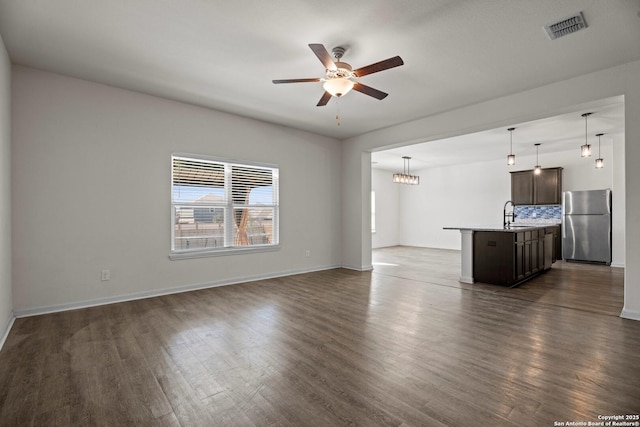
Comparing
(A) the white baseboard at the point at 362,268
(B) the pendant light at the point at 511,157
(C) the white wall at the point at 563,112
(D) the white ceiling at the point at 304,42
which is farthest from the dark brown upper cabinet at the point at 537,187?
(D) the white ceiling at the point at 304,42

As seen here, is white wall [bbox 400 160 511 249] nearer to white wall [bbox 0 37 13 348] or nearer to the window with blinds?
the window with blinds

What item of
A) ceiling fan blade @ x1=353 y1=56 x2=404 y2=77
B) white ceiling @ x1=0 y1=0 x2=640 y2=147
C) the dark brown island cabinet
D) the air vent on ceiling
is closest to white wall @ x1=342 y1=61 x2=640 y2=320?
white ceiling @ x1=0 y1=0 x2=640 y2=147

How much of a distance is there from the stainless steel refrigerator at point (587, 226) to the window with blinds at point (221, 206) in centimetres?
695

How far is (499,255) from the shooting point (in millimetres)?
4883

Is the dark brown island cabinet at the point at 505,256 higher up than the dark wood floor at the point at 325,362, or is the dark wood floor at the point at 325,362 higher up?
the dark brown island cabinet at the point at 505,256

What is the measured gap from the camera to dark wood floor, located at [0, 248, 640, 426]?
5.88 feet

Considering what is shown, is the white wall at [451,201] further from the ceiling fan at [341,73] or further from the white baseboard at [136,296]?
the ceiling fan at [341,73]

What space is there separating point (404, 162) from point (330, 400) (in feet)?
27.4

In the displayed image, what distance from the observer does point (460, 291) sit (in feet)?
15.0

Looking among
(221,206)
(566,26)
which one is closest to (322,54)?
(566,26)

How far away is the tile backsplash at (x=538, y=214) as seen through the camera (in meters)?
7.95

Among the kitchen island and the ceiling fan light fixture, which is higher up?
the ceiling fan light fixture

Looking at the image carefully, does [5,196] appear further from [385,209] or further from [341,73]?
[385,209]

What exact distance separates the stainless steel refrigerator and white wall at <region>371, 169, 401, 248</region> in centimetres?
508
